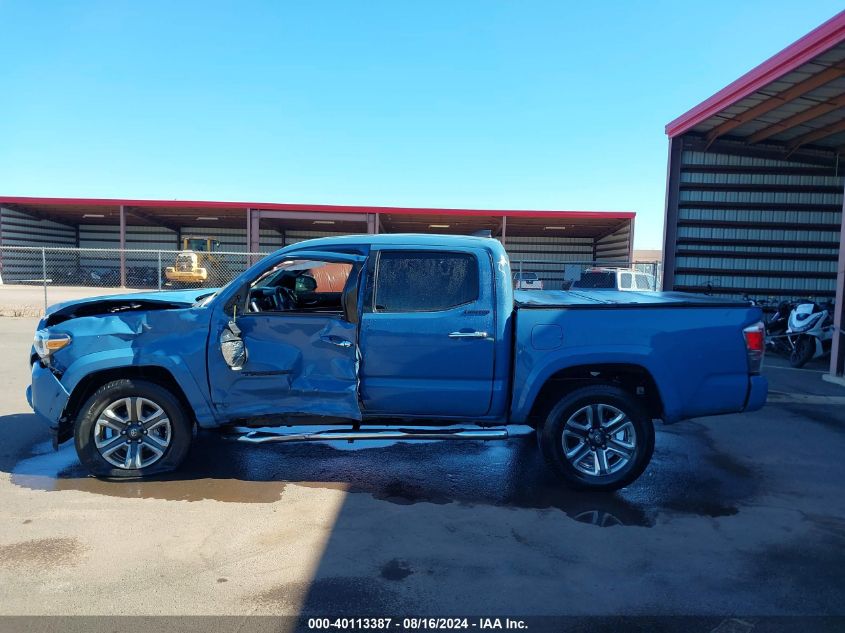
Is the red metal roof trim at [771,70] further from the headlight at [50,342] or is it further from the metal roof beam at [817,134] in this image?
the headlight at [50,342]

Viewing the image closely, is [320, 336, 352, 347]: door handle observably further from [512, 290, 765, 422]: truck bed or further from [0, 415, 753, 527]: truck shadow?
[512, 290, 765, 422]: truck bed

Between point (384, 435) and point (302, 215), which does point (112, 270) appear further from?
point (384, 435)

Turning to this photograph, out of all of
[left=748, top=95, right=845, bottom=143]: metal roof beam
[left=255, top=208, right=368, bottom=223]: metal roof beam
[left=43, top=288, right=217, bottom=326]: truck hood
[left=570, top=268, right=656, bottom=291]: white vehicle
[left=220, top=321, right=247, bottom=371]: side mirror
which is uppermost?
[left=748, top=95, right=845, bottom=143]: metal roof beam

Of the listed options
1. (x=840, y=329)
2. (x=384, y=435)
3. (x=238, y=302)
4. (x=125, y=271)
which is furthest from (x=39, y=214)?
(x=840, y=329)

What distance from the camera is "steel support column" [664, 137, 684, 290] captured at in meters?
14.9

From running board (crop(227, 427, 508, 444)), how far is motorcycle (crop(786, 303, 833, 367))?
30.5 feet

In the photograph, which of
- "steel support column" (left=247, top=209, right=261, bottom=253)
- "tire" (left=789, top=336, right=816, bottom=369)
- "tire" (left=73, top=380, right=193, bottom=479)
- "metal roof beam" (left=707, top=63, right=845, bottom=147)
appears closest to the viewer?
"tire" (left=73, top=380, right=193, bottom=479)

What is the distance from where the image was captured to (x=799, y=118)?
12742 millimetres

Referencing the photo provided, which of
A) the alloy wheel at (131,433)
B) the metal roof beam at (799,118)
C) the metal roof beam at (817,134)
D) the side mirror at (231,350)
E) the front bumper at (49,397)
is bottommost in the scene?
the alloy wheel at (131,433)

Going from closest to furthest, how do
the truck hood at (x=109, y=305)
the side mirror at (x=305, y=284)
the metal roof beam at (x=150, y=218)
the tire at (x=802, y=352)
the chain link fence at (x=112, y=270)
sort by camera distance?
the truck hood at (x=109, y=305) < the side mirror at (x=305, y=284) < the tire at (x=802, y=352) < the chain link fence at (x=112, y=270) < the metal roof beam at (x=150, y=218)

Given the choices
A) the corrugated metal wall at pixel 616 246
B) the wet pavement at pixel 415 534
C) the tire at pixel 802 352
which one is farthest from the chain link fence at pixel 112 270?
the wet pavement at pixel 415 534

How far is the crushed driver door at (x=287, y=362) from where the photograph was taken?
177 inches

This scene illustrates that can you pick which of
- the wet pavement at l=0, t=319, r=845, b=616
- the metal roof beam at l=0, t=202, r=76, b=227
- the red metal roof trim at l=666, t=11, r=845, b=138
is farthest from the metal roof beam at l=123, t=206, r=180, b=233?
the wet pavement at l=0, t=319, r=845, b=616

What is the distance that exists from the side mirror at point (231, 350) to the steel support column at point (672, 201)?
13.1 meters
